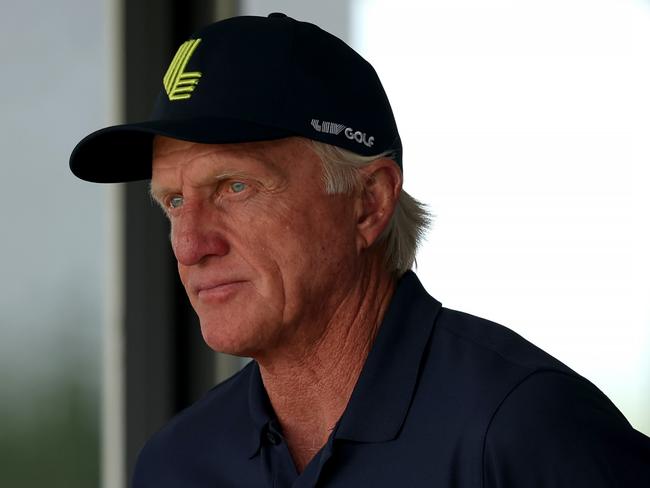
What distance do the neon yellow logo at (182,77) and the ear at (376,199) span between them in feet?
0.92

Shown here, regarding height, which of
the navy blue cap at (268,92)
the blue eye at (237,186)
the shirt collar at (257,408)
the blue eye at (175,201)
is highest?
the navy blue cap at (268,92)

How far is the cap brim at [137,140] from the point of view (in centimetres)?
146

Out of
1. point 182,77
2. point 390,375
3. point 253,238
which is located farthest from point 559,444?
point 182,77

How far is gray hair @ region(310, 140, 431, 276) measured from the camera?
5.08ft

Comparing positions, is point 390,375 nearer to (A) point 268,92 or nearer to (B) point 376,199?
(B) point 376,199

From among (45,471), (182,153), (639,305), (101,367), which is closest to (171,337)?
(101,367)

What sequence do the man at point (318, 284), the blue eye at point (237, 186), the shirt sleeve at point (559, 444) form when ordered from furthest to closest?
the blue eye at point (237, 186), the man at point (318, 284), the shirt sleeve at point (559, 444)

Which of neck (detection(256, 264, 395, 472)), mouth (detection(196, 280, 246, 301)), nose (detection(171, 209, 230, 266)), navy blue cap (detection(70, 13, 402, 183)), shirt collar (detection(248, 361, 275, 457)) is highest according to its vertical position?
navy blue cap (detection(70, 13, 402, 183))

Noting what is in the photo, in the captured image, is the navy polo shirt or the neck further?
the neck

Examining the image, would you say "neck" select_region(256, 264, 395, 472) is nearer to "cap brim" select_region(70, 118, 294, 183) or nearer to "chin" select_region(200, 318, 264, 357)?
"chin" select_region(200, 318, 264, 357)

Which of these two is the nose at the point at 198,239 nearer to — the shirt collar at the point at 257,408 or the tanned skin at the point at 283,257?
the tanned skin at the point at 283,257

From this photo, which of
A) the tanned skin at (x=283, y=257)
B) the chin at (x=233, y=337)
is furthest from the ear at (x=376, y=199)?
the chin at (x=233, y=337)

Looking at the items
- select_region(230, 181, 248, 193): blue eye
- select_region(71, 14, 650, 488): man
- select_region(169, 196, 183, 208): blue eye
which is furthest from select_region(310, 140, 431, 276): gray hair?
select_region(169, 196, 183, 208): blue eye

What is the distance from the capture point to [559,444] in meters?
1.32
